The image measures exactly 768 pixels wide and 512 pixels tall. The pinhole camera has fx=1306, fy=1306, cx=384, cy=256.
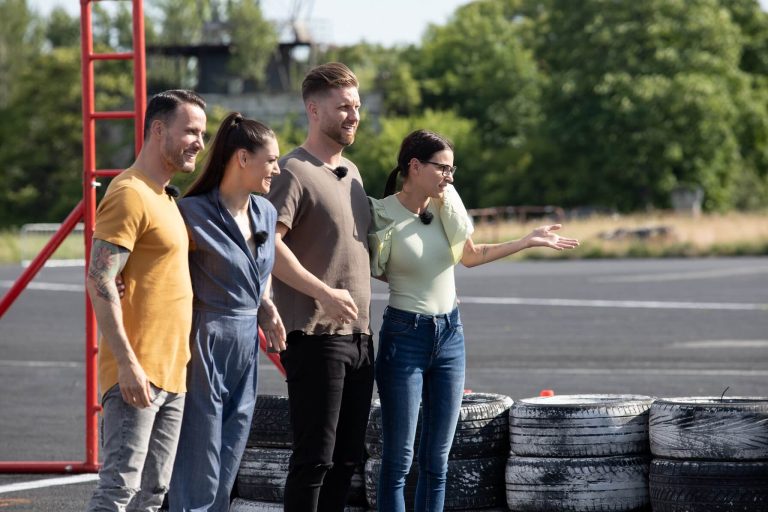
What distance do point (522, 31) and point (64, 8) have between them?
43.1 meters

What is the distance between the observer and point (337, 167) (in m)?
5.15

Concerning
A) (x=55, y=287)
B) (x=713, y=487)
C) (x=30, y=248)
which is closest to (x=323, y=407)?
(x=713, y=487)

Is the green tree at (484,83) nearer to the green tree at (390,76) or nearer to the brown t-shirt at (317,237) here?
the green tree at (390,76)

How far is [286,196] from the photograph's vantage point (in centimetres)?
497

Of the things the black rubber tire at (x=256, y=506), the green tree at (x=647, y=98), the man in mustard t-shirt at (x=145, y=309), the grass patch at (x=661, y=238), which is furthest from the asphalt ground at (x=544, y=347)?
the green tree at (x=647, y=98)

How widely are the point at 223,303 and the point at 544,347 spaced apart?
1132cm

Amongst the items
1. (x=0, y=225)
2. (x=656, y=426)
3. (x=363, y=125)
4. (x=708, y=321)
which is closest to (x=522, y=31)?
(x=363, y=125)

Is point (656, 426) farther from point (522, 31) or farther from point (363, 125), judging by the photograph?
point (522, 31)

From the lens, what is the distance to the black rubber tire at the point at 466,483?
595cm

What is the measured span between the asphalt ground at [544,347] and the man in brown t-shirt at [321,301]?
2680mm

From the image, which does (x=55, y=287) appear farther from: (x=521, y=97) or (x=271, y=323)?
(x=521, y=97)

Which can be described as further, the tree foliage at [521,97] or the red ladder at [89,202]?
the tree foliage at [521,97]

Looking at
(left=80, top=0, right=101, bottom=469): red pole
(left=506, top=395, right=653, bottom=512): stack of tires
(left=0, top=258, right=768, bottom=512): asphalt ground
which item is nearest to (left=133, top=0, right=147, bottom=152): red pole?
(left=80, top=0, right=101, bottom=469): red pole

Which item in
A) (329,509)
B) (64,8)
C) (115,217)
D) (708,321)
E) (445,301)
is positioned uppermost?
(64,8)
